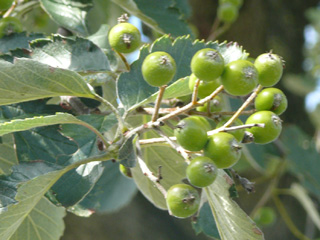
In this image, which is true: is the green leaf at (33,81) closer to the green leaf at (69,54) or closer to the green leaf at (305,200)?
the green leaf at (69,54)

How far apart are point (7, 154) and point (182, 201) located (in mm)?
498

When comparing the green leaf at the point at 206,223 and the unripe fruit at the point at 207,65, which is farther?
the green leaf at the point at 206,223

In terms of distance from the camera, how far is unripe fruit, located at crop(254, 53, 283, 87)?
0.76m

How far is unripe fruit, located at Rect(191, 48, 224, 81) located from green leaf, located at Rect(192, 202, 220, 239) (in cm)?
46

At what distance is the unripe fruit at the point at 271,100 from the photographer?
0.81 metres

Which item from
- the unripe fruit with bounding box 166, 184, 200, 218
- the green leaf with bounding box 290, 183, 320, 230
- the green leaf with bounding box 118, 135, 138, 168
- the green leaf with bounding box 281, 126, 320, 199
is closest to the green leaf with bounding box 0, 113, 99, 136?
the green leaf with bounding box 118, 135, 138, 168

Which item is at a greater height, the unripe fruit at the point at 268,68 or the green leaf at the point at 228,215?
the unripe fruit at the point at 268,68

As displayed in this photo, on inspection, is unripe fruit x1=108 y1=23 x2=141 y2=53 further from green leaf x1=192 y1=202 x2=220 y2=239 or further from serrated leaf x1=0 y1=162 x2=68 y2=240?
green leaf x1=192 y1=202 x2=220 y2=239

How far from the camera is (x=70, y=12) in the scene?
1162 millimetres

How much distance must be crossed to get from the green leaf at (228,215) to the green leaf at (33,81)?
0.32m

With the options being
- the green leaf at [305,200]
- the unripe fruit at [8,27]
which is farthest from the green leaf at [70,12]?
the green leaf at [305,200]

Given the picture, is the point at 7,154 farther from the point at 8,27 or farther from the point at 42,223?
the point at 8,27

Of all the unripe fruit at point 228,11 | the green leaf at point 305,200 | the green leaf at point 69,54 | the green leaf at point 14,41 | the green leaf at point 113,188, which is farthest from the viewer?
the green leaf at point 305,200

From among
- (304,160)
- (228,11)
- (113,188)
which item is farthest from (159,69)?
(304,160)
